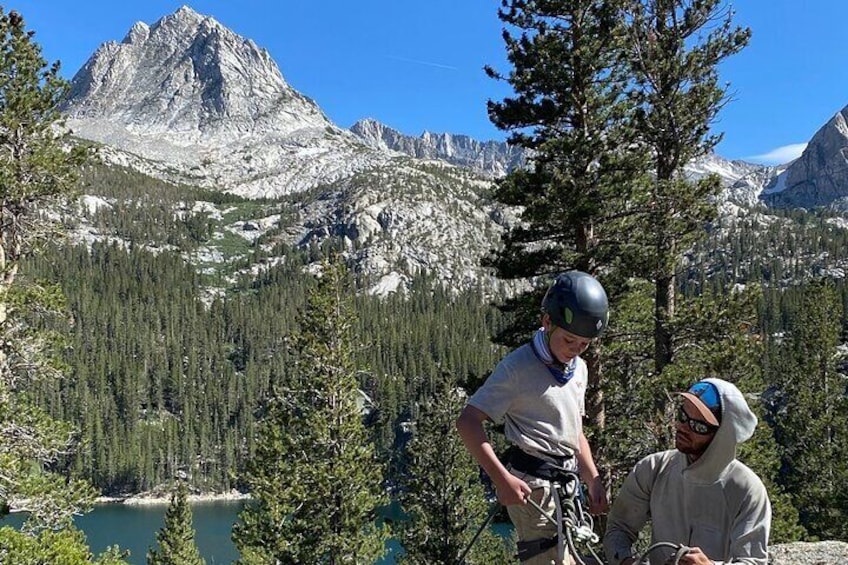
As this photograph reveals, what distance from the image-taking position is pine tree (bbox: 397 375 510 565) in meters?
23.7

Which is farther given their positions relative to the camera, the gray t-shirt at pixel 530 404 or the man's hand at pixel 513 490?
the gray t-shirt at pixel 530 404

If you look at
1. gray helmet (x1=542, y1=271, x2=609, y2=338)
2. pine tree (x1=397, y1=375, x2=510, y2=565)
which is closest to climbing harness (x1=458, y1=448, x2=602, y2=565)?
gray helmet (x1=542, y1=271, x2=609, y2=338)

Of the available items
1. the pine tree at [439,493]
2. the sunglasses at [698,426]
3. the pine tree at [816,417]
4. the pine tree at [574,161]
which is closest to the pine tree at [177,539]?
the pine tree at [439,493]

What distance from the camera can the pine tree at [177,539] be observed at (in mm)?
26938

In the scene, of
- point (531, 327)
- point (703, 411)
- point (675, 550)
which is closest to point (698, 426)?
point (703, 411)

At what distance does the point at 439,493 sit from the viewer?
2405cm

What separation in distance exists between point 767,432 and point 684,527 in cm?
2283

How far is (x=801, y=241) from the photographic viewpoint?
192 metres

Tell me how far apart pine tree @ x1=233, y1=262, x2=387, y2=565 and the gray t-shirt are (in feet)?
55.6

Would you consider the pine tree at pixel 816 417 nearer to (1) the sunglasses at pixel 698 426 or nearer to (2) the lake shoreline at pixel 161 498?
(1) the sunglasses at pixel 698 426

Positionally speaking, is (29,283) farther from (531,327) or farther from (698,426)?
(698,426)

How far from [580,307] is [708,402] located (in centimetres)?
83

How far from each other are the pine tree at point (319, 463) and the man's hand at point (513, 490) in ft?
56.0

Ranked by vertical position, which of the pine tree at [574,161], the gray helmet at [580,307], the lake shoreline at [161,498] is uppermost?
the pine tree at [574,161]
